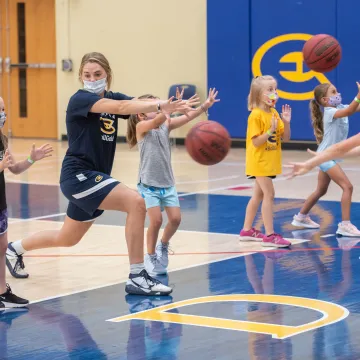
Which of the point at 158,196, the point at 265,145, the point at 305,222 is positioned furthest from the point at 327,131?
the point at 158,196

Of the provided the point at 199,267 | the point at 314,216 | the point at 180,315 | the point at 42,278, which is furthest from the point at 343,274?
the point at 314,216

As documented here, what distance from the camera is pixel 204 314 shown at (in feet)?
23.6

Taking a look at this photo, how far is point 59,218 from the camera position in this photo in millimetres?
12219

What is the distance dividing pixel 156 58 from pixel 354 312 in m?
16.0

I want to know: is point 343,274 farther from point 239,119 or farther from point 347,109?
point 239,119

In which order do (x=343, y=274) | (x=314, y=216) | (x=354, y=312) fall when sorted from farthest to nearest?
1. (x=314, y=216)
2. (x=343, y=274)
3. (x=354, y=312)

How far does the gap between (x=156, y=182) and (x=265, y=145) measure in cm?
178

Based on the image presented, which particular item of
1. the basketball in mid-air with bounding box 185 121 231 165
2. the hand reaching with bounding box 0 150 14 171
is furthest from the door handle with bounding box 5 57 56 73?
the hand reaching with bounding box 0 150 14 171

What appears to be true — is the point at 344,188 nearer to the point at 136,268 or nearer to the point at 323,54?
the point at 323,54

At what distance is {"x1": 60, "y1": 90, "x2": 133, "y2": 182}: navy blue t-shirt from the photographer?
772cm

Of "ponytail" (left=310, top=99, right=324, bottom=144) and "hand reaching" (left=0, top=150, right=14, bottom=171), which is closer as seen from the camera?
"hand reaching" (left=0, top=150, right=14, bottom=171)

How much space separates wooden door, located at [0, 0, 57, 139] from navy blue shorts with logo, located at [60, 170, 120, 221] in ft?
55.4

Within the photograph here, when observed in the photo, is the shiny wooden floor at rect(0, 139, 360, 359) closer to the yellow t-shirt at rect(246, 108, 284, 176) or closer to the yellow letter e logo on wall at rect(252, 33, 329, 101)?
the yellow t-shirt at rect(246, 108, 284, 176)

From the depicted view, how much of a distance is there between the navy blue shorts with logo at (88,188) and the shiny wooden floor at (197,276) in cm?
77
